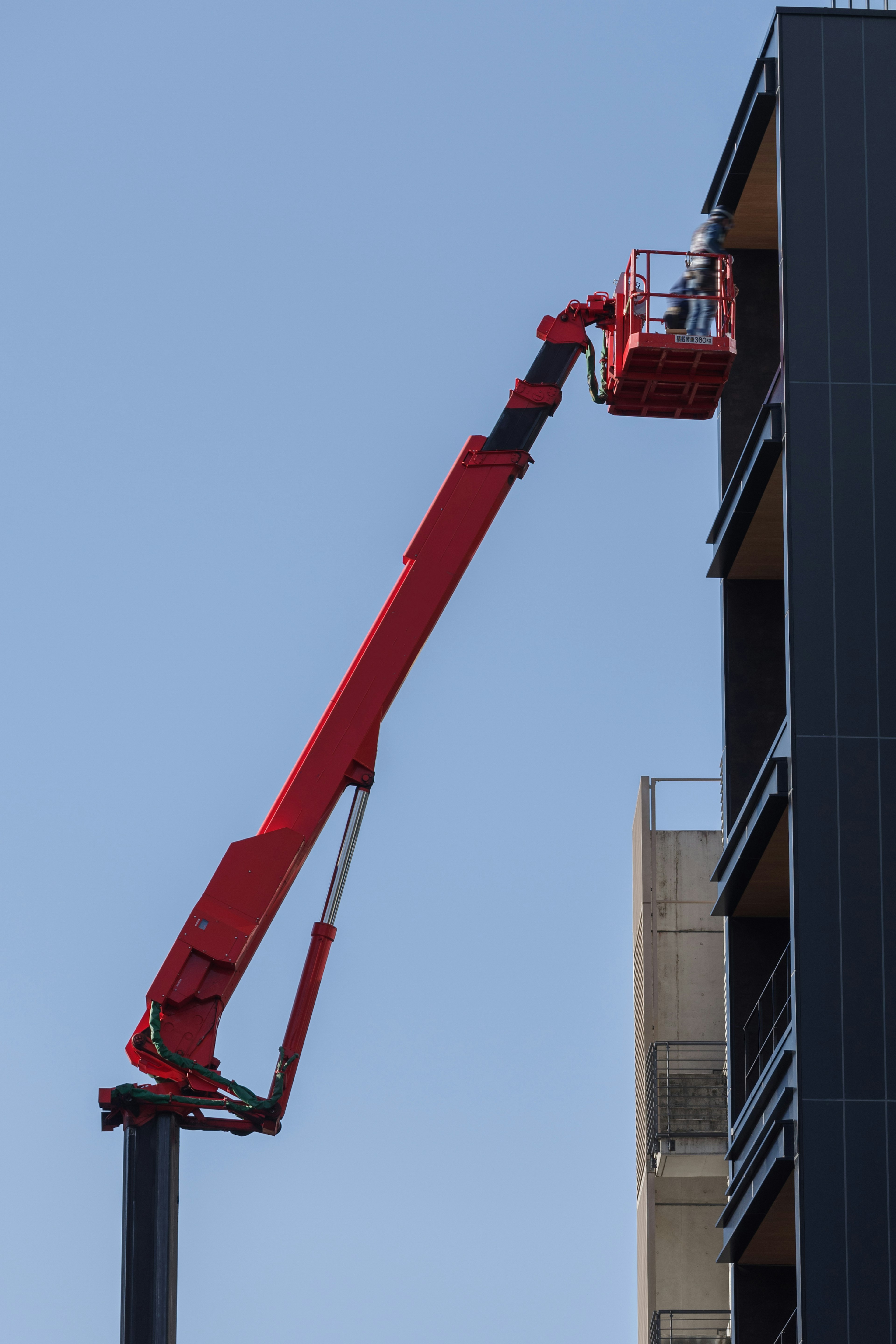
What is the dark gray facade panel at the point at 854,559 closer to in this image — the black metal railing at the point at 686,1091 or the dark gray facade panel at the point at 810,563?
the dark gray facade panel at the point at 810,563

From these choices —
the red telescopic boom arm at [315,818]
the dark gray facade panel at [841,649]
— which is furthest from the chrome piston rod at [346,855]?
the dark gray facade panel at [841,649]

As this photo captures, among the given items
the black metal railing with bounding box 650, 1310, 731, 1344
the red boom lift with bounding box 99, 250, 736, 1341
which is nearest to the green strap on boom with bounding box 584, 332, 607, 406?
the red boom lift with bounding box 99, 250, 736, 1341

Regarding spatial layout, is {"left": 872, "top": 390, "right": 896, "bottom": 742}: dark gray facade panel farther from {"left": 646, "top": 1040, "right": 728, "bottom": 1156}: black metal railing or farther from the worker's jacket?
{"left": 646, "top": 1040, "right": 728, "bottom": 1156}: black metal railing

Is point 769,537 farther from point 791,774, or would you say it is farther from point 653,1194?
point 653,1194

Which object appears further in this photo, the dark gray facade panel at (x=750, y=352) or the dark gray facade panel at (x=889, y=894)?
the dark gray facade panel at (x=750, y=352)

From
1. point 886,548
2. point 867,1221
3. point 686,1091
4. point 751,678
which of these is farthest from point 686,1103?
point 886,548

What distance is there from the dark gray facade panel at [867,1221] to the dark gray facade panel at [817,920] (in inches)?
17.9

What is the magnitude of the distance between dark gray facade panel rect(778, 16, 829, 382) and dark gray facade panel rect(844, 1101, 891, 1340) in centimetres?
869

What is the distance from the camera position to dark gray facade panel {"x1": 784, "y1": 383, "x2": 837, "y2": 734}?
23844 mm

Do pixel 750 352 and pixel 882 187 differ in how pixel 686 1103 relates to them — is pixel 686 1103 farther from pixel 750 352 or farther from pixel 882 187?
pixel 882 187

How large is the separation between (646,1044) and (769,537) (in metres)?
12.0

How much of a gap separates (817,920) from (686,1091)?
13.9 m

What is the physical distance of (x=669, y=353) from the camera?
26.9 metres

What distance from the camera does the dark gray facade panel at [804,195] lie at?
25.2 m
